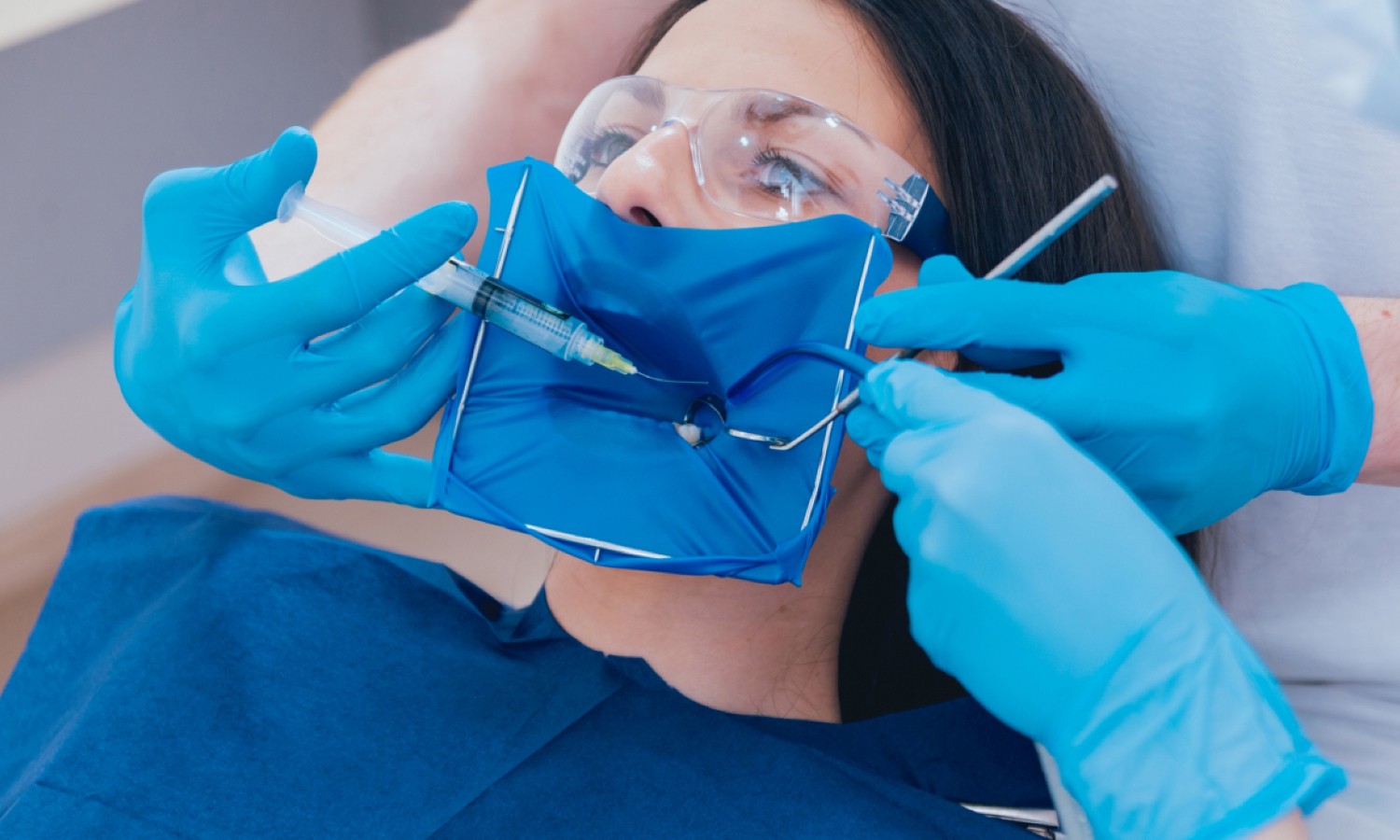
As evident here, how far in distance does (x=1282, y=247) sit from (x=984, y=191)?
1.47 ft

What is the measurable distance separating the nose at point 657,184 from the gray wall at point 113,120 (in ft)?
4.62

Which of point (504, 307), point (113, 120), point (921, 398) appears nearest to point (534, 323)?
point (504, 307)

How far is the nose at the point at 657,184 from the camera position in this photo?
3.77 feet

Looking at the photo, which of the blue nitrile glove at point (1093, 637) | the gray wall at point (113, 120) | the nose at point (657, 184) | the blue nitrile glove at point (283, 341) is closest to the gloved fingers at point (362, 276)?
the blue nitrile glove at point (283, 341)

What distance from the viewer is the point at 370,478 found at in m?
1.30

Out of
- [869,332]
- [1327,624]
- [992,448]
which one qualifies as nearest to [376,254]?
[869,332]

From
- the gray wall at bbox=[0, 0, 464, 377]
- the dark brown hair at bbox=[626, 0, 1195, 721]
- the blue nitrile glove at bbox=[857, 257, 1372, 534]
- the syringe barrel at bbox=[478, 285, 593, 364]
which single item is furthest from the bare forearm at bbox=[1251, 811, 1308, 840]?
the gray wall at bbox=[0, 0, 464, 377]

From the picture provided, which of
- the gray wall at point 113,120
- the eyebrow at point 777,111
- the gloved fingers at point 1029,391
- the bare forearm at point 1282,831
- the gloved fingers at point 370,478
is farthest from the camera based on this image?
the gray wall at point 113,120

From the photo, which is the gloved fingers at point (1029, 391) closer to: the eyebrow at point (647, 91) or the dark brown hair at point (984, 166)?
the dark brown hair at point (984, 166)

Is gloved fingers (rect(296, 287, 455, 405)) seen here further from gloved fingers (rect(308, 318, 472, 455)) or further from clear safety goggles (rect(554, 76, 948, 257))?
clear safety goggles (rect(554, 76, 948, 257))

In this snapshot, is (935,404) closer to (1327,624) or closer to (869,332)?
(869,332)

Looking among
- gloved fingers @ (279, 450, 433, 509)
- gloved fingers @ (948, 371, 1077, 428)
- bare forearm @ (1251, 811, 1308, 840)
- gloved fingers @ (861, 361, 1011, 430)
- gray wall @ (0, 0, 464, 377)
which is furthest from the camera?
gray wall @ (0, 0, 464, 377)

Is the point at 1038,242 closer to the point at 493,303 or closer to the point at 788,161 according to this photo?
the point at 788,161

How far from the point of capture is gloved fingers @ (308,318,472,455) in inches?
48.7
